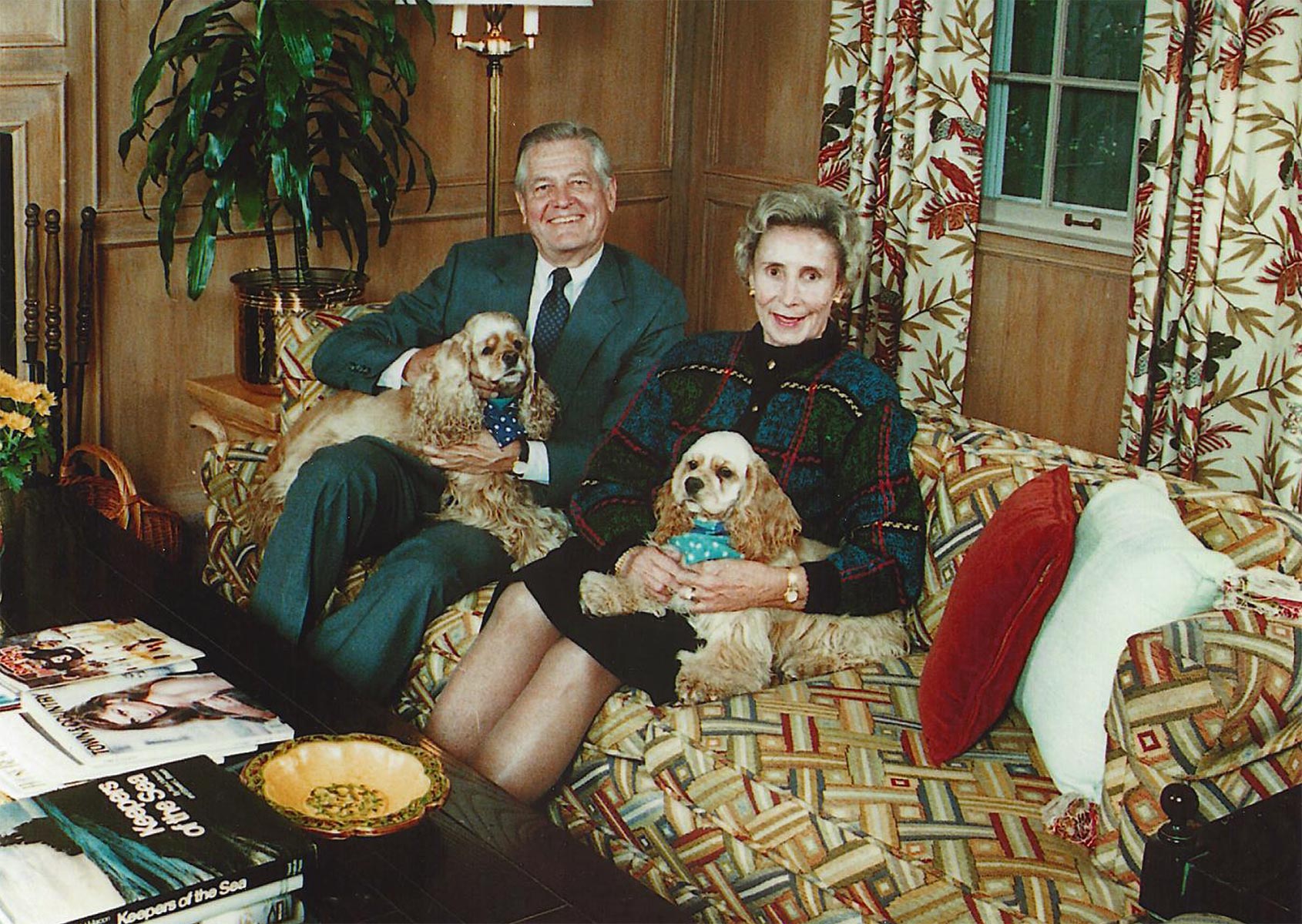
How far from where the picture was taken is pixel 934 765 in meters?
1.96

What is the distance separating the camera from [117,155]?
3338 millimetres

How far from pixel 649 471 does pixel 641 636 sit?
0.30 meters

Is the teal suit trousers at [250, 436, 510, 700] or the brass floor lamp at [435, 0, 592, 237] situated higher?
the brass floor lamp at [435, 0, 592, 237]

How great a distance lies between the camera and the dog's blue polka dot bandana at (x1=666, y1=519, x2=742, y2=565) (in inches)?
88.7

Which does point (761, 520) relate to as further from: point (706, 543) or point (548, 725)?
point (548, 725)

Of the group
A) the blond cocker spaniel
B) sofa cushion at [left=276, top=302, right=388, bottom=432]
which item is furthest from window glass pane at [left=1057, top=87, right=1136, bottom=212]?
sofa cushion at [left=276, top=302, right=388, bottom=432]

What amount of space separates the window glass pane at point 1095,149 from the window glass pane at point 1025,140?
53 millimetres

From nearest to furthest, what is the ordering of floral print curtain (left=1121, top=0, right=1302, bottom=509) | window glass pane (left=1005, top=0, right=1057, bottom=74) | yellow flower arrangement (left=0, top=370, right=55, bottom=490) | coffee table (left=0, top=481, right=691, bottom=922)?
1. coffee table (left=0, top=481, right=691, bottom=922)
2. yellow flower arrangement (left=0, top=370, right=55, bottom=490)
3. floral print curtain (left=1121, top=0, right=1302, bottom=509)
4. window glass pane (left=1005, top=0, right=1057, bottom=74)

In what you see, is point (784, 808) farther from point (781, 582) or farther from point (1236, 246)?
point (1236, 246)

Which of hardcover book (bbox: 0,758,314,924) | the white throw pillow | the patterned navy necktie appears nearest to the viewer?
hardcover book (bbox: 0,758,314,924)

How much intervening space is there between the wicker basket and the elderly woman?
1174 millimetres

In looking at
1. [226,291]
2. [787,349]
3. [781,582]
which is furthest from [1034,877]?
[226,291]

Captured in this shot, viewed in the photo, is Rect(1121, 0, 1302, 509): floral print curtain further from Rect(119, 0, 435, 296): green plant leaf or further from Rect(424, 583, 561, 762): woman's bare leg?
Rect(119, 0, 435, 296): green plant leaf

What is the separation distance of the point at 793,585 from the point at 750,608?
0.23 feet
